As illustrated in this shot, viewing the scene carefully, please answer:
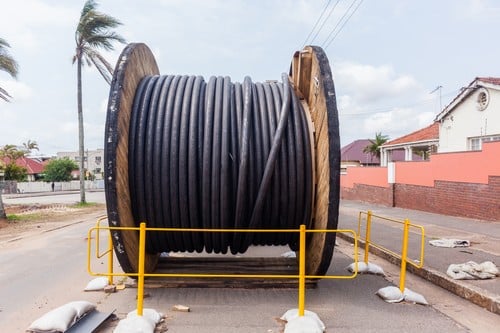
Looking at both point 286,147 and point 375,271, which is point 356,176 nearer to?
point 375,271

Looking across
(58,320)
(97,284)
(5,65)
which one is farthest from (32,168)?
(58,320)

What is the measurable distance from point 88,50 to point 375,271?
796 inches

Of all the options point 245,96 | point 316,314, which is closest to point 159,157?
point 245,96

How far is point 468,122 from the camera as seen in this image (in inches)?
718

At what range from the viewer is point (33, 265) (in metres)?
7.98

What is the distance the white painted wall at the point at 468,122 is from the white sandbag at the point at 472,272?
Answer: 11971 millimetres

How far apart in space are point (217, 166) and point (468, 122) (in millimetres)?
16154

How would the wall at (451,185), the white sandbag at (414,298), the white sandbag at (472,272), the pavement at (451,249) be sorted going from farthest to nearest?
the wall at (451,185), the white sandbag at (472,272), the pavement at (451,249), the white sandbag at (414,298)

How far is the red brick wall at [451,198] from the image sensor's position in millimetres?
12188

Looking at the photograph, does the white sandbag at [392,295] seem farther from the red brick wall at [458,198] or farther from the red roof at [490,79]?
the red roof at [490,79]

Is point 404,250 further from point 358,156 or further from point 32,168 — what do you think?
point 32,168

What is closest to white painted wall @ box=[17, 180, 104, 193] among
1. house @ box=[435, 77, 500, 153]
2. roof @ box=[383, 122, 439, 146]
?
roof @ box=[383, 122, 439, 146]

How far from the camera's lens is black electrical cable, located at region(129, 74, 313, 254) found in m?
5.21

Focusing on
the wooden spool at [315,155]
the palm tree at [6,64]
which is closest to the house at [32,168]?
the palm tree at [6,64]
